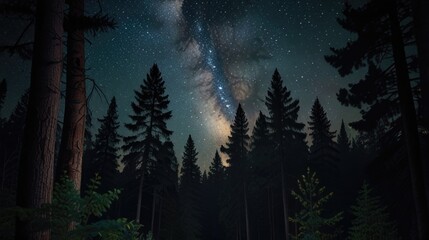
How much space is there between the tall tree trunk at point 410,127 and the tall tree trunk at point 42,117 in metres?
9.73

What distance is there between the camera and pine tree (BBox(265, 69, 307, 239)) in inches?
1347

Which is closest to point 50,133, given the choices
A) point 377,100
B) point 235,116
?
point 377,100

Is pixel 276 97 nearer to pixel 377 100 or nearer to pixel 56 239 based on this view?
pixel 377 100

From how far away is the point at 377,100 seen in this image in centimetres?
1451


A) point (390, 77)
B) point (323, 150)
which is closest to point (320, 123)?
point (323, 150)

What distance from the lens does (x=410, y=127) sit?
10680 mm

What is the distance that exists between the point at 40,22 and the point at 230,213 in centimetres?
4484

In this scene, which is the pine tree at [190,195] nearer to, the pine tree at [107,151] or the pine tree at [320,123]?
the pine tree at [107,151]

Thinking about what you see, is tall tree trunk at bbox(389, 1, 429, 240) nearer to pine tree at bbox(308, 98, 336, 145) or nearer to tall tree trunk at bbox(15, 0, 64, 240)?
tall tree trunk at bbox(15, 0, 64, 240)

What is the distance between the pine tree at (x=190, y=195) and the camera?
1914 inches

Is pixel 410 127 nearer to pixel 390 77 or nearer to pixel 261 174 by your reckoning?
pixel 390 77

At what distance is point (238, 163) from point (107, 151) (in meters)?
16.2

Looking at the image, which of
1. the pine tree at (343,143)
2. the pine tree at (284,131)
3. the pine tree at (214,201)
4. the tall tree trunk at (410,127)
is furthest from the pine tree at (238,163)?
the tall tree trunk at (410,127)

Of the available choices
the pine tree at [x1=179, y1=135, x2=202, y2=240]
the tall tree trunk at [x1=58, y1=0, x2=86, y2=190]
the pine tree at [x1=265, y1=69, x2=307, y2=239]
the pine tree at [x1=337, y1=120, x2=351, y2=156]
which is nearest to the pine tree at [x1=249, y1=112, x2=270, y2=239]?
the pine tree at [x1=265, y1=69, x2=307, y2=239]
